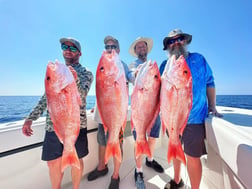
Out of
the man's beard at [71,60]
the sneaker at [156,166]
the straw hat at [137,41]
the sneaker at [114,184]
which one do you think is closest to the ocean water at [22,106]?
the man's beard at [71,60]

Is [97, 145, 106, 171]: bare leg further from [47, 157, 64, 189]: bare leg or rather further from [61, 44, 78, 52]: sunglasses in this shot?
[61, 44, 78, 52]: sunglasses

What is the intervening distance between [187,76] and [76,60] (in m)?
1.17

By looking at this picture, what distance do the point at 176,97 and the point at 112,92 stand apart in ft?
1.46

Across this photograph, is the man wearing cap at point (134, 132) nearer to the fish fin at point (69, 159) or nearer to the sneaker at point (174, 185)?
the sneaker at point (174, 185)

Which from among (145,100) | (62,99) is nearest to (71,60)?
(62,99)

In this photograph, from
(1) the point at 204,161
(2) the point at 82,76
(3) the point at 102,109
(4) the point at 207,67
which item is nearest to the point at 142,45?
(4) the point at 207,67

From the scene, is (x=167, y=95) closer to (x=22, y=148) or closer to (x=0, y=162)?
(x=22, y=148)

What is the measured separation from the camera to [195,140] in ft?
4.04

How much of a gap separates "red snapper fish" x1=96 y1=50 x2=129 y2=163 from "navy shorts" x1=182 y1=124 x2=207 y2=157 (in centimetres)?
80

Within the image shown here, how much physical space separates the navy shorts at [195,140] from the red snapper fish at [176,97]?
0.49 meters

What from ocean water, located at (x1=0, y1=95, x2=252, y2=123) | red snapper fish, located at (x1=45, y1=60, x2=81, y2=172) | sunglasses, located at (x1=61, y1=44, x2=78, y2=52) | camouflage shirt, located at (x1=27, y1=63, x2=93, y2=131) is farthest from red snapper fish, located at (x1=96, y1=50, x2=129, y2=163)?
ocean water, located at (x1=0, y1=95, x2=252, y2=123)

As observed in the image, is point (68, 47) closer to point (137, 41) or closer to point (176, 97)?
point (137, 41)

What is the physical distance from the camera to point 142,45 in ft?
6.23

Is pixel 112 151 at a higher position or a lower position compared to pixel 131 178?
higher
